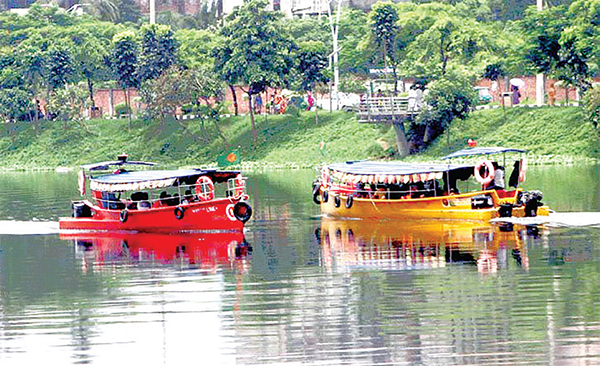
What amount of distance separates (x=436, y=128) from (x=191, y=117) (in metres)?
27.6

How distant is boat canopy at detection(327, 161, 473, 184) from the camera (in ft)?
203

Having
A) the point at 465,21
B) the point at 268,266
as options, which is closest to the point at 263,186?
the point at 465,21

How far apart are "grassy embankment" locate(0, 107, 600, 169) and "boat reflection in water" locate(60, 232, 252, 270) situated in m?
45.5

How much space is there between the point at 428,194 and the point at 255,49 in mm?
55244

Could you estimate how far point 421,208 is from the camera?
62375 millimetres

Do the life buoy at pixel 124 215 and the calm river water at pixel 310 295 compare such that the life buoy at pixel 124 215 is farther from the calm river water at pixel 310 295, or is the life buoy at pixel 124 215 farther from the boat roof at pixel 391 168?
the boat roof at pixel 391 168

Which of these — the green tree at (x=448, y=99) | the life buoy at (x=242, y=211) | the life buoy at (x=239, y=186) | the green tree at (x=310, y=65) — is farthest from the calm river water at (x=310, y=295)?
the green tree at (x=310, y=65)

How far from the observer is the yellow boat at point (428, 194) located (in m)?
60.3

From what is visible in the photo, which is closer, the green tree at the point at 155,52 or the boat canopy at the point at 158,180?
the boat canopy at the point at 158,180

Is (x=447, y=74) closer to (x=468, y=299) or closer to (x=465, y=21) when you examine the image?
(x=465, y=21)

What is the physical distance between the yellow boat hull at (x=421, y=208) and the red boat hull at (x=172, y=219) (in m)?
7.17

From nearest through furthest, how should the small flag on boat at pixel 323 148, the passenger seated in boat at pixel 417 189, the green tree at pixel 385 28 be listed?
the passenger seated in boat at pixel 417 189 → the small flag on boat at pixel 323 148 → the green tree at pixel 385 28

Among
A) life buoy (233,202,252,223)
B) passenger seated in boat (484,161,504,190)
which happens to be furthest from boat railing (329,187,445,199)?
life buoy (233,202,252,223)

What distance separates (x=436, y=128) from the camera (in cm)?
10950
